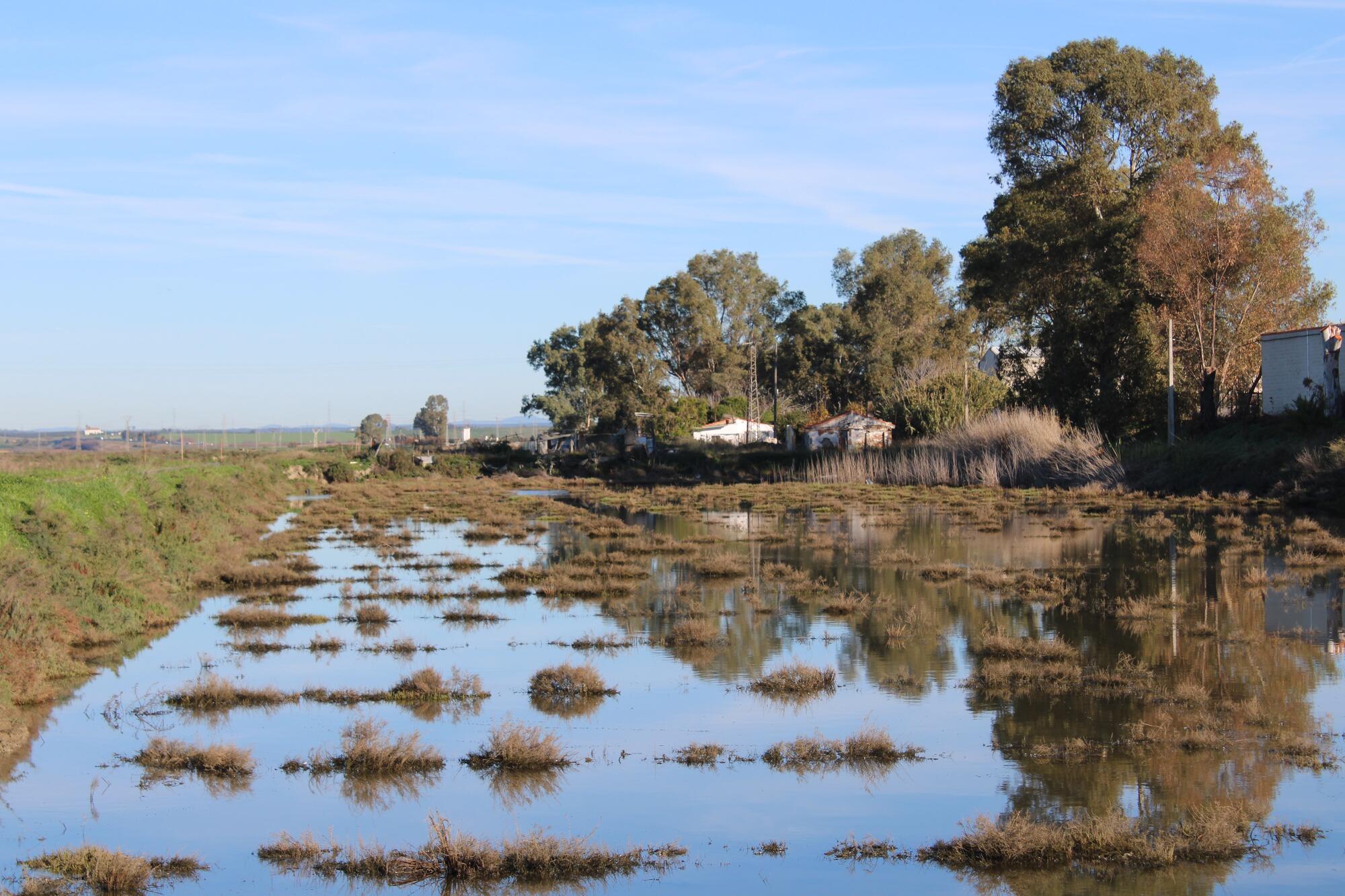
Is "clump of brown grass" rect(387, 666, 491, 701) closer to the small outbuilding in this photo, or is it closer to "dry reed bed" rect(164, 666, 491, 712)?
"dry reed bed" rect(164, 666, 491, 712)

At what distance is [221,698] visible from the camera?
39.9 feet

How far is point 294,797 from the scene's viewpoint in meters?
9.07

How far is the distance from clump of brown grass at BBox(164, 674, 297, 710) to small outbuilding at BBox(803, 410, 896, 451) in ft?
149

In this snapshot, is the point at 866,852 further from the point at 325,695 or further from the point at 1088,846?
the point at 325,695

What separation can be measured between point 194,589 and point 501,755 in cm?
1325

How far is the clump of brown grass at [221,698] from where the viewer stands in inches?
478

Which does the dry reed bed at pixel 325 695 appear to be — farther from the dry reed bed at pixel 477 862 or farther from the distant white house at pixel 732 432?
the distant white house at pixel 732 432

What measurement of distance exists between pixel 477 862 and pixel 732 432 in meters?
67.4

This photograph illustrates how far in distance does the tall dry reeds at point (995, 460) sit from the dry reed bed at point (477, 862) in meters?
35.5

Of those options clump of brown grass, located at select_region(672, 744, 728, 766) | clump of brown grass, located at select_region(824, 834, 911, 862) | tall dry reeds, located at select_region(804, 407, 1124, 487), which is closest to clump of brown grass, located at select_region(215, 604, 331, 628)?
clump of brown grass, located at select_region(672, 744, 728, 766)

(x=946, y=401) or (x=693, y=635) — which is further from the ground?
(x=946, y=401)

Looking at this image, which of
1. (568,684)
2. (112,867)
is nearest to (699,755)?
(568,684)

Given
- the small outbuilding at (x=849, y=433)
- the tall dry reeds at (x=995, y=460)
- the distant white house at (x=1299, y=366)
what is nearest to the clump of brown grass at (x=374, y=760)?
the tall dry reeds at (x=995, y=460)

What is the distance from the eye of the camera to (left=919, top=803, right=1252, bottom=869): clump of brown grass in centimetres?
735
